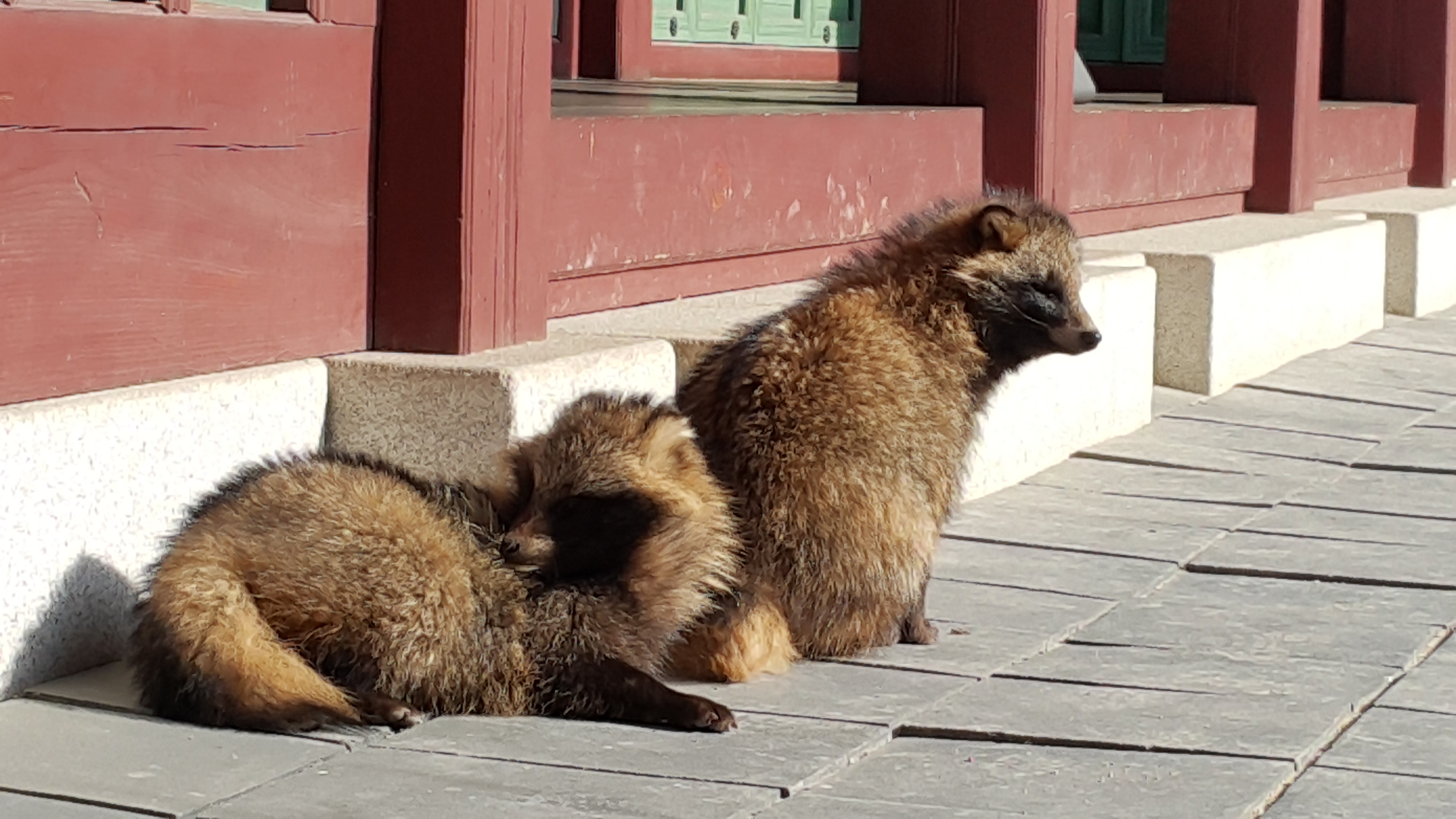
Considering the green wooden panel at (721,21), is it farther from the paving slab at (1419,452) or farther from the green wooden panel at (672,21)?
the paving slab at (1419,452)

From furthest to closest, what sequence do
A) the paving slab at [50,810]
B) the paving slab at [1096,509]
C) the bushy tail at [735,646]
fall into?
the paving slab at [1096,509], the bushy tail at [735,646], the paving slab at [50,810]

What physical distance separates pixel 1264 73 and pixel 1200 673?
6629 millimetres

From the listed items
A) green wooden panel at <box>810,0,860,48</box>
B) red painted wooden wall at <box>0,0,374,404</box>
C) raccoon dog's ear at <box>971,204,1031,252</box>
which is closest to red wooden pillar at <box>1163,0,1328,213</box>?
green wooden panel at <box>810,0,860,48</box>

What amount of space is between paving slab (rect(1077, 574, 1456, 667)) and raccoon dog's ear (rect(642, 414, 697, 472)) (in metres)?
1.18

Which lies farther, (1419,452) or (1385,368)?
(1385,368)

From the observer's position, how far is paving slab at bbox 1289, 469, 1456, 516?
6840 mm

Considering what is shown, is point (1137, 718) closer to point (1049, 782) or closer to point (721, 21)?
point (1049, 782)

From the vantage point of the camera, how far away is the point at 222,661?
4.07 metres

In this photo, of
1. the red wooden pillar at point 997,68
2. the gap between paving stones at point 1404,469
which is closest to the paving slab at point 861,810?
the gap between paving stones at point 1404,469

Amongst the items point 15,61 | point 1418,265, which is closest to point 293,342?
point 15,61

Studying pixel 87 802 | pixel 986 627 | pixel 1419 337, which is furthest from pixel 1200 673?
pixel 1419 337

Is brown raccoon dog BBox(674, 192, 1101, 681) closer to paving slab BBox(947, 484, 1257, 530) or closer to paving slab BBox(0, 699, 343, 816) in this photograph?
paving slab BBox(0, 699, 343, 816)

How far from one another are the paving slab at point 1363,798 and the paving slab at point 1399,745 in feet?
0.16

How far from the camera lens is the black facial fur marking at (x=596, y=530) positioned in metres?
4.39
